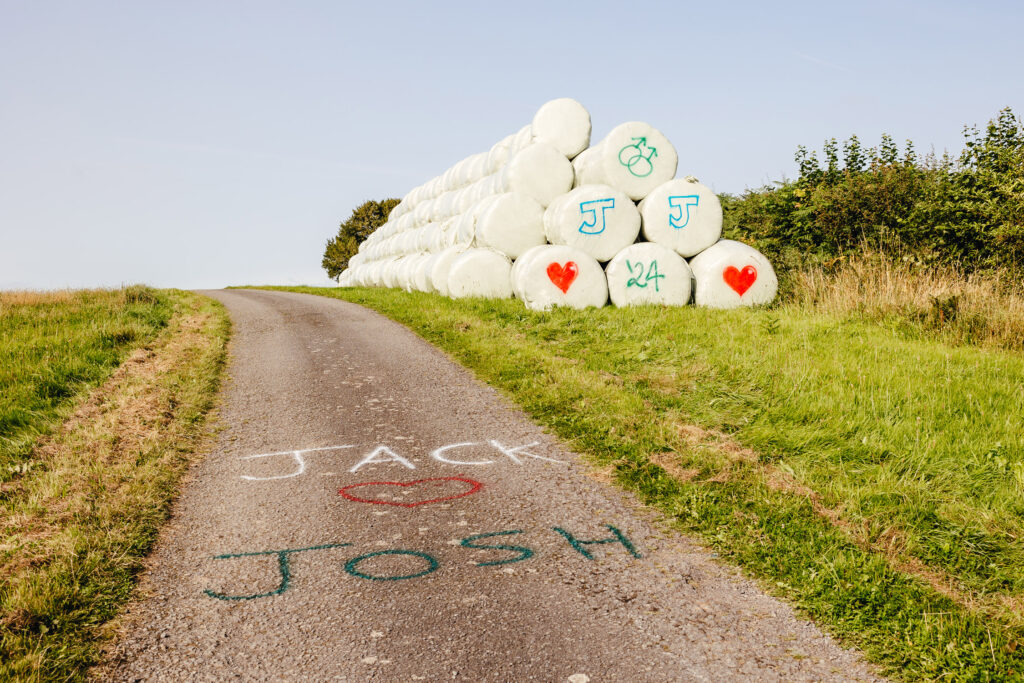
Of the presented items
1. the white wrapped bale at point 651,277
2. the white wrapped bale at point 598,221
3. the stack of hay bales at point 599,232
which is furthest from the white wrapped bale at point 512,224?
the white wrapped bale at point 651,277

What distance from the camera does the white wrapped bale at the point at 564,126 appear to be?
14.7m

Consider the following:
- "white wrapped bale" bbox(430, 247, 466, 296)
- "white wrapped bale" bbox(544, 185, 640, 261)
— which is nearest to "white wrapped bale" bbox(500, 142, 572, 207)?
"white wrapped bale" bbox(544, 185, 640, 261)

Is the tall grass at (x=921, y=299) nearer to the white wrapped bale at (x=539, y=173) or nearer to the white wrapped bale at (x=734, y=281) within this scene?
the white wrapped bale at (x=734, y=281)

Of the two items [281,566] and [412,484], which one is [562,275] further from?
[281,566]

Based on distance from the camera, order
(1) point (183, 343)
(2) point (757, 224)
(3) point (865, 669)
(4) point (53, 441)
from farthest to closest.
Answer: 1. (2) point (757, 224)
2. (1) point (183, 343)
3. (4) point (53, 441)
4. (3) point (865, 669)

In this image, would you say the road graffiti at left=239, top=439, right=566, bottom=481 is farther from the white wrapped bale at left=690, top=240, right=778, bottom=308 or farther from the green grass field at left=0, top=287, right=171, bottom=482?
the white wrapped bale at left=690, top=240, right=778, bottom=308

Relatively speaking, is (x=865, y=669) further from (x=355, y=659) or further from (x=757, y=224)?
(x=757, y=224)

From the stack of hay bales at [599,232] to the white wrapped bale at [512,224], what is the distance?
0.07 feet

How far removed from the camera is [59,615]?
3.42 meters

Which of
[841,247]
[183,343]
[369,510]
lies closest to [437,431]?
[369,510]

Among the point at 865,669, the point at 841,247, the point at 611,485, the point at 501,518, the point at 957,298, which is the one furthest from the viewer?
the point at 841,247

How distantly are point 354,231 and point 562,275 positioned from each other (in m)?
40.8

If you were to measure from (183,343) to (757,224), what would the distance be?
15.1m

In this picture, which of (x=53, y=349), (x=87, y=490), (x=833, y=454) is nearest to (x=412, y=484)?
(x=87, y=490)
